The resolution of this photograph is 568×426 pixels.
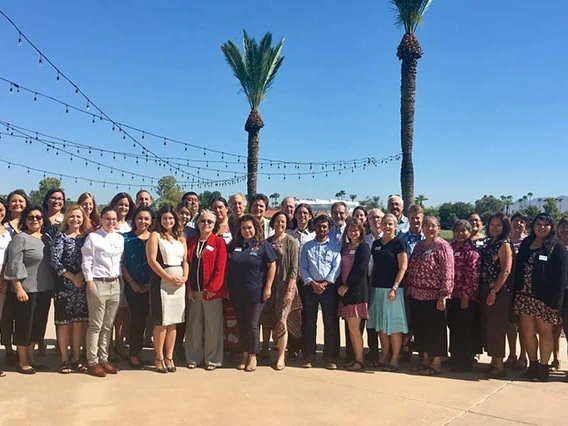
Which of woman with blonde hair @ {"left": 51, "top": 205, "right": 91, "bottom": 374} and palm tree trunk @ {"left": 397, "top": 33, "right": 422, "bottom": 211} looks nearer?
woman with blonde hair @ {"left": 51, "top": 205, "right": 91, "bottom": 374}

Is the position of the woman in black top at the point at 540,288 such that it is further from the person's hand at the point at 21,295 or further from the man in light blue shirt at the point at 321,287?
the person's hand at the point at 21,295

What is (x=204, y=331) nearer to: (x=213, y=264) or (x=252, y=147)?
(x=213, y=264)

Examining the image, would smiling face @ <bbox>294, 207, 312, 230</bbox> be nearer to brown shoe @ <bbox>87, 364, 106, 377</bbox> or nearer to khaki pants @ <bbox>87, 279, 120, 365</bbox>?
khaki pants @ <bbox>87, 279, 120, 365</bbox>

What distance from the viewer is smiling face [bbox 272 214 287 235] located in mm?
5918

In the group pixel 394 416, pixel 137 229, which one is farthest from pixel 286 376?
pixel 137 229

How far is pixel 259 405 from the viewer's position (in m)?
4.52

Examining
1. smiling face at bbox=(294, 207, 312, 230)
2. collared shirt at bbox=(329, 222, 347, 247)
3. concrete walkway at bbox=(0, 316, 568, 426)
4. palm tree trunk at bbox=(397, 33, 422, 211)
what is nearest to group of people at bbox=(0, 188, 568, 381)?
collared shirt at bbox=(329, 222, 347, 247)

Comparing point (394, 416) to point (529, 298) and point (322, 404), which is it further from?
point (529, 298)

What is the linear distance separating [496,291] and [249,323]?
289cm

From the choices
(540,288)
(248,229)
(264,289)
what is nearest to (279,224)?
(248,229)

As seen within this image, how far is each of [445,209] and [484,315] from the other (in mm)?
64239

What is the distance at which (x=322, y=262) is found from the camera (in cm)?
585

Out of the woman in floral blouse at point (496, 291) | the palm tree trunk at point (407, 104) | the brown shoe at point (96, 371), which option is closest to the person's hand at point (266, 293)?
the brown shoe at point (96, 371)

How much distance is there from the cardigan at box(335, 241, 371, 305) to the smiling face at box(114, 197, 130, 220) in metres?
2.94
